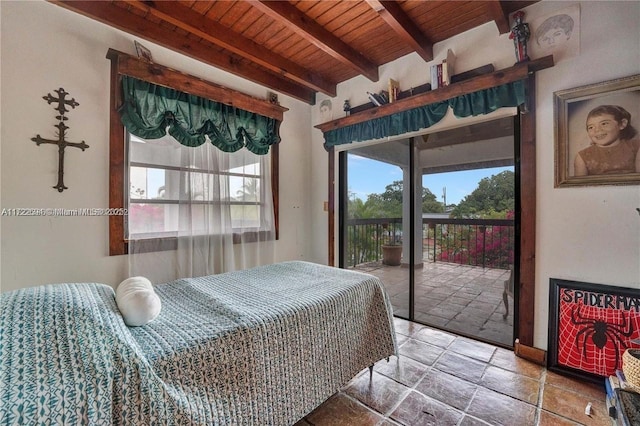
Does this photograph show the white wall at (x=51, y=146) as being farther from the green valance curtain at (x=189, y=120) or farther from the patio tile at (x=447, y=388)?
the patio tile at (x=447, y=388)

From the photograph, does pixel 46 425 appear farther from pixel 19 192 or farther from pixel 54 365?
pixel 19 192

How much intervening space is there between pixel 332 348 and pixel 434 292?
83.2 inches

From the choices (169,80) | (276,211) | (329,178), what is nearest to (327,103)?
(329,178)

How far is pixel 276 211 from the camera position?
314 centimetres

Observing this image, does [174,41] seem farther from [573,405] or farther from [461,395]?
[573,405]

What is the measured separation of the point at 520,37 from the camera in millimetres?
1982

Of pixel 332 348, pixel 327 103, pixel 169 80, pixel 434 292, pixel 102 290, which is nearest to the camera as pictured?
pixel 102 290

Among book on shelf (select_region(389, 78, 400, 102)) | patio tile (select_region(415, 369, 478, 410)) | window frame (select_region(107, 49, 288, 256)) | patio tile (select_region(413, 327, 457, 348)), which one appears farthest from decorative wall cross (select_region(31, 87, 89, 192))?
patio tile (select_region(413, 327, 457, 348))

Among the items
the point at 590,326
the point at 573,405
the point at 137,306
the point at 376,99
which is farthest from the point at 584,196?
the point at 137,306

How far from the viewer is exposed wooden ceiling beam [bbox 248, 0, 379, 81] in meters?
1.91

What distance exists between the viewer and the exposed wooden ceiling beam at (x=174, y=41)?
191cm

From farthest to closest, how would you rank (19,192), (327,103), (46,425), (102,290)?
(327,103), (19,192), (102,290), (46,425)

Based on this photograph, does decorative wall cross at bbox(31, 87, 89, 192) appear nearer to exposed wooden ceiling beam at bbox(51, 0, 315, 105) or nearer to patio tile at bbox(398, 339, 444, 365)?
exposed wooden ceiling beam at bbox(51, 0, 315, 105)

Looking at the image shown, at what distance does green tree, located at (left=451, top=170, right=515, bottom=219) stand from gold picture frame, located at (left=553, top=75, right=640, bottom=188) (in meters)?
0.39
